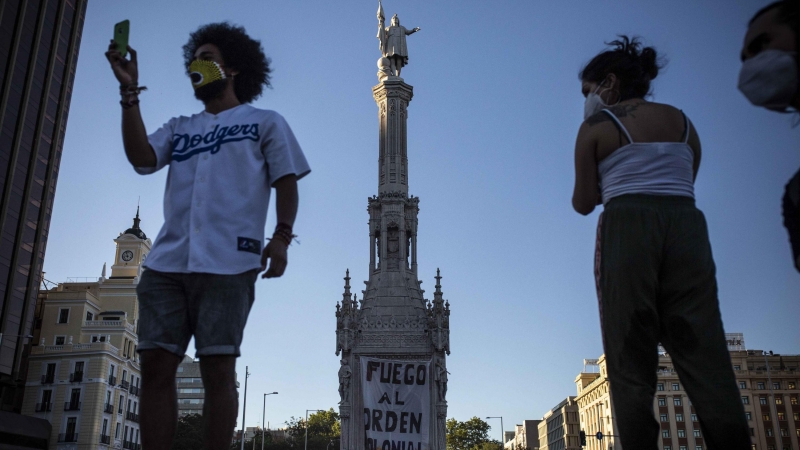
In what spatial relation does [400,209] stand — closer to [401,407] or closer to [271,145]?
[401,407]

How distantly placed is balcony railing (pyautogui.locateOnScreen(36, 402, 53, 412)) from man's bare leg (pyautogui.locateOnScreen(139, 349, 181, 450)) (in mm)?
46642

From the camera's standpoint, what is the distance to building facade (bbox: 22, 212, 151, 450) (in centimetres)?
4438

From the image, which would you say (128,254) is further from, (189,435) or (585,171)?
(585,171)

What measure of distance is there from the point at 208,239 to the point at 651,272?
7.51 feet

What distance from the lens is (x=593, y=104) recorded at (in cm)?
419

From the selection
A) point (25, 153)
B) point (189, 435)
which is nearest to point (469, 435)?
point (189, 435)

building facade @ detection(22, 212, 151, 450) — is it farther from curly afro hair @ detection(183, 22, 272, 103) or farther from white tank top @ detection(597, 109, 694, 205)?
white tank top @ detection(597, 109, 694, 205)

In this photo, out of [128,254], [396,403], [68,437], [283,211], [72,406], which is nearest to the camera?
[283,211]

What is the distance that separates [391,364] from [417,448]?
3.01 metres

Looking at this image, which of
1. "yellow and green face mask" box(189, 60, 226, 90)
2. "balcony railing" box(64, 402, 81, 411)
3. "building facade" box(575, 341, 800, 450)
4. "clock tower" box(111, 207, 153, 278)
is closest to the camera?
"yellow and green face mask" box(189, 60, 226, 90)

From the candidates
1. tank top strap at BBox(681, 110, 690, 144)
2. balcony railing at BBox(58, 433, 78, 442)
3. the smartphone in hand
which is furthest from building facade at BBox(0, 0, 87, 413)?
tank top strap at BBox(681, 110, 690, 144)

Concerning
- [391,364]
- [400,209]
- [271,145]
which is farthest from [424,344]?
→ [271,145]

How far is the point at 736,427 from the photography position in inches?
132

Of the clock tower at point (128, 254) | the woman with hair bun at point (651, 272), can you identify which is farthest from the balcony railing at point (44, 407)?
the woman with hair bun at point (651, 272)
